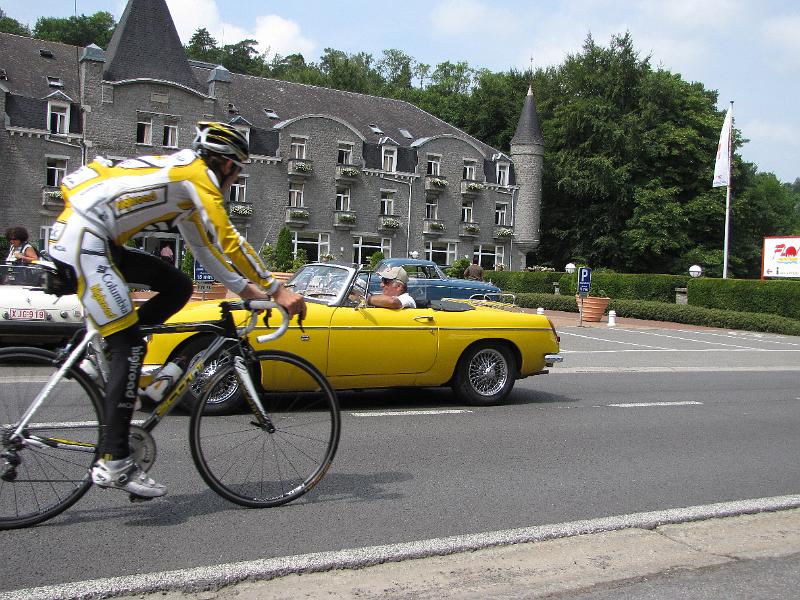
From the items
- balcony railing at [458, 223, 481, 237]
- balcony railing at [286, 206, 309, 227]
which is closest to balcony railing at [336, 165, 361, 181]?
balcony railing at [286, 206, 309, 227]

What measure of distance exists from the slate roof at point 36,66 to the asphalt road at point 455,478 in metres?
40.9

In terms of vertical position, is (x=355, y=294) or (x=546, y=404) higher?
(x=355, y=294)

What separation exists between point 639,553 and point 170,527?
2516 mm

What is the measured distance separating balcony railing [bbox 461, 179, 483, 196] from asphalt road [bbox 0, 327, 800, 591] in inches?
1897

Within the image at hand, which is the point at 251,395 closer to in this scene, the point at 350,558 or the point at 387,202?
the point at 350,558

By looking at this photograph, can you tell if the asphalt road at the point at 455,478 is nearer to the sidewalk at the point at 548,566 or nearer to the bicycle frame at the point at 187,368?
the sidewalk at the point at 548,566

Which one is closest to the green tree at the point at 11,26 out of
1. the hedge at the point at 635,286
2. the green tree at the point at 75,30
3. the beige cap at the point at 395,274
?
the green tree at the point at 75,30

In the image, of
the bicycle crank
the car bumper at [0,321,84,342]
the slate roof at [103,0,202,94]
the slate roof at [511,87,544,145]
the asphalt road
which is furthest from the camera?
the slate roof at [511,87,544,145]

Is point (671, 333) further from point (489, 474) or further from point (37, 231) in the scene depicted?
point (37, 231)

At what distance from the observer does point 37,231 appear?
139 ft

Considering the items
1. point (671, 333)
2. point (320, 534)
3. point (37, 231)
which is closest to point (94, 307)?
point (320, 534)

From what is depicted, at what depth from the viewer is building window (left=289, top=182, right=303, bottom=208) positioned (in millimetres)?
51906

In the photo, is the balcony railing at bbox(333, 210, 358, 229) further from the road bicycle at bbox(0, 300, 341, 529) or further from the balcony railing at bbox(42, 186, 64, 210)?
the road bicycle at bbox(0, 300, 341, 529)

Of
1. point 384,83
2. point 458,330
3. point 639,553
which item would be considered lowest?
point 639,553
